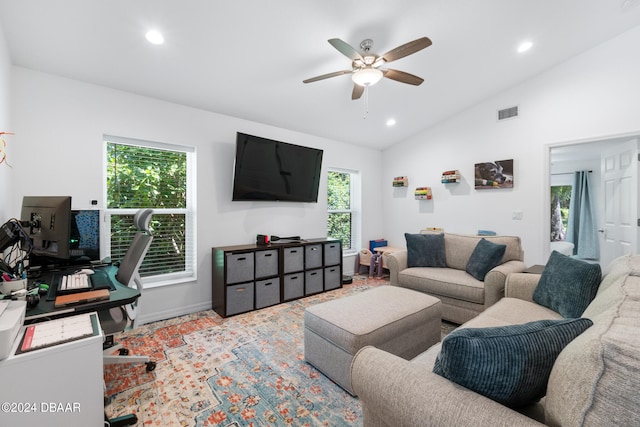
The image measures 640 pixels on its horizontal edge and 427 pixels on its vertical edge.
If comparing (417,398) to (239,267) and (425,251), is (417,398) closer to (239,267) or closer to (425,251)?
(239,267)

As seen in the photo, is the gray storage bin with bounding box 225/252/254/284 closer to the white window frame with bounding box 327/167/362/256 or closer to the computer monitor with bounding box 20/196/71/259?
the computer monitor with bounding box 20/196/71/259

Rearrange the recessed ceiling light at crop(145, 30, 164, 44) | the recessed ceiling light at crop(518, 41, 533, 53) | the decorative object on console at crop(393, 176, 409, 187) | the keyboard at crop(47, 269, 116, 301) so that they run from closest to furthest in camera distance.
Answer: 1. the keyboard at crop(47, 269, 116, 301)
2. the recessed ceiling light at crop(145, 30, 164, 44)
3. the recessed ceiling light at crop(518, 41, 533, 53)
4. the decorative object on console at crop(393, 176, 409, 187)

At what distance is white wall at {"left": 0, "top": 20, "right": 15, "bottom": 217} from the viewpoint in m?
1.97

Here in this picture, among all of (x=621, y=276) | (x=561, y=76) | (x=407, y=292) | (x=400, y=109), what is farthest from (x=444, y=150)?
(x=621, y=276)

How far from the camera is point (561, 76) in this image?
11.8 feet

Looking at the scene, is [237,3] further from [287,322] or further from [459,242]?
[459,242]

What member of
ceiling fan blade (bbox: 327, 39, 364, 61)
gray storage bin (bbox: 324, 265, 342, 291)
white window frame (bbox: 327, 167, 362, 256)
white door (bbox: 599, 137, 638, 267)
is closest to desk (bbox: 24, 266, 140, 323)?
ceiling fan blade (bbox: 327, 39, 364, 61)

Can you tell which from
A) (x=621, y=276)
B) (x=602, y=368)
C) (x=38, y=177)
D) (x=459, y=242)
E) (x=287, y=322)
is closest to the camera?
(x=602, y=368)

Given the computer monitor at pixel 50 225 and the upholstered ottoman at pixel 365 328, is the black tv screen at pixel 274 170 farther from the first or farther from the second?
the upholstered ottoman at pixel 365 328

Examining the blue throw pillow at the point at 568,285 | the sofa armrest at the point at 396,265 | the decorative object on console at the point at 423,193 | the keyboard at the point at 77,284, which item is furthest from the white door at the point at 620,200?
the keyboard at the point at 77,284

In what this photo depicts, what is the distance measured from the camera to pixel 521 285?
2451 mm

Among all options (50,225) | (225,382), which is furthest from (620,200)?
(50,225)

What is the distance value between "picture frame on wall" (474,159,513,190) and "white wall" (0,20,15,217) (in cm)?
517

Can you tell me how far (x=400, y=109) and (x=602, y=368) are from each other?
396 centimetres
